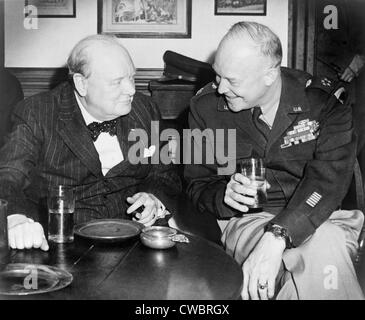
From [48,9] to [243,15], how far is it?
1.45 meters

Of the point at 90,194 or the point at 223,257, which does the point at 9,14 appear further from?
the point at 223,257

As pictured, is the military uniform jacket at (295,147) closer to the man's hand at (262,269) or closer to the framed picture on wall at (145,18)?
the man's hand at (262,269)

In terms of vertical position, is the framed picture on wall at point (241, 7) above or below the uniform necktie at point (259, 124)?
above

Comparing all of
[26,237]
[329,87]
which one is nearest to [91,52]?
[26,237]

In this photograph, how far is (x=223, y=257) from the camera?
1.63 metres

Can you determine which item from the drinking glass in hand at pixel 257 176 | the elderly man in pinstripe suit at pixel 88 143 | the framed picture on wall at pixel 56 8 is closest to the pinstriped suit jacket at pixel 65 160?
the elderly man in pinstripe suit at pixel 88 143

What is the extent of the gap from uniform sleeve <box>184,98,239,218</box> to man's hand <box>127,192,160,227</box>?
0.76ft

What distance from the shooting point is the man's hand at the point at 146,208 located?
6.95ft

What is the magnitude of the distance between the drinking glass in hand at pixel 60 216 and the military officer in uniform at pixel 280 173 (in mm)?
658

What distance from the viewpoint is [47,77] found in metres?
3.91

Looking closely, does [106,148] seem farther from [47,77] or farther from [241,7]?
[241,7]

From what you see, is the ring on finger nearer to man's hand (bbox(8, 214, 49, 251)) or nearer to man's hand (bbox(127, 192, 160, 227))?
man's hand (bbox(127, 192, 160, 227))

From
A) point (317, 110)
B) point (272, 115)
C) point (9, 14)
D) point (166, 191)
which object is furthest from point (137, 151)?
point (9, 14)

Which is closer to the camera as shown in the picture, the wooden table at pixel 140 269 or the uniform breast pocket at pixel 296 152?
the wooden table at pixel 140 269
